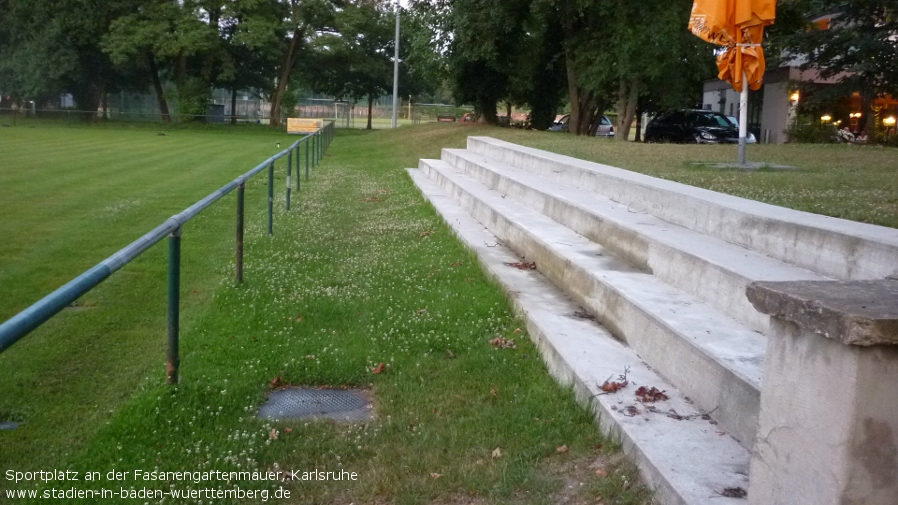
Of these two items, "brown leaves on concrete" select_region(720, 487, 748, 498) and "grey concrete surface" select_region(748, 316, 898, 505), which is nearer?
"grey concrete surface" select_region(748, 316, 898, 505)

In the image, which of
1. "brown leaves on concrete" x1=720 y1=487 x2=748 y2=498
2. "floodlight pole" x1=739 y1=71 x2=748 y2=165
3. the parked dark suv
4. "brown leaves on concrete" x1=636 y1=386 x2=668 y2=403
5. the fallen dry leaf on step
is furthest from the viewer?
the parked dark suv

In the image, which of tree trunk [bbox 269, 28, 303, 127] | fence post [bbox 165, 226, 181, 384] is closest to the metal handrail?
fence post [bbox 165, 226, 181, 384]

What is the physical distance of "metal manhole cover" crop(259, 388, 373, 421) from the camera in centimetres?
479

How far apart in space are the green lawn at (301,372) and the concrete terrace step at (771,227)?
168 centimetres

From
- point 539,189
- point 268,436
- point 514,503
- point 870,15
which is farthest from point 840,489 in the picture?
point 870,15

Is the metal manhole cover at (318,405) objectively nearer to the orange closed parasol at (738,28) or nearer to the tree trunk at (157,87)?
the orange closed parasol at (738,28)

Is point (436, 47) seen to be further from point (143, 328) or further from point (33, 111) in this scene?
point (33, 111)

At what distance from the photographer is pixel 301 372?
17.8 ft

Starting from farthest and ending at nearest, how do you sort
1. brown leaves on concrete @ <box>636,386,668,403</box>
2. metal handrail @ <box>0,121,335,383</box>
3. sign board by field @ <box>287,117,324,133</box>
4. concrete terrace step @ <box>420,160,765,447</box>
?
sign board by field @ <box>287,117,324,133</box> → brown leaves on concrete @ <box>636,386,668,403</box> → concrete terrace step @ <box>420,160,765,447</box> → metal handrail @ <box>0,121,335,383</box>

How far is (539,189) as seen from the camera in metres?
10.1

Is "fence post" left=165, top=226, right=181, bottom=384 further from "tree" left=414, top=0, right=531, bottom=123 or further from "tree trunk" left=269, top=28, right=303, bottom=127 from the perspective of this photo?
"tree trunk" left=269, top=28, right=303, bottom=127

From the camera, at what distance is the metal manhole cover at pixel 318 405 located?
4.79 metres

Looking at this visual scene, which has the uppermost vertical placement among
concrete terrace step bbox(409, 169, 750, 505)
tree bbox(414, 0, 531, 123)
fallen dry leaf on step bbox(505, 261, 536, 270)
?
tree bbox(414, 0, 531, 123)

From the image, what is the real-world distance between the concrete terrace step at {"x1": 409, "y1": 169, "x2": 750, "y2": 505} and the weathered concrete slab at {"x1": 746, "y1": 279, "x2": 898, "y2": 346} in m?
0.82
